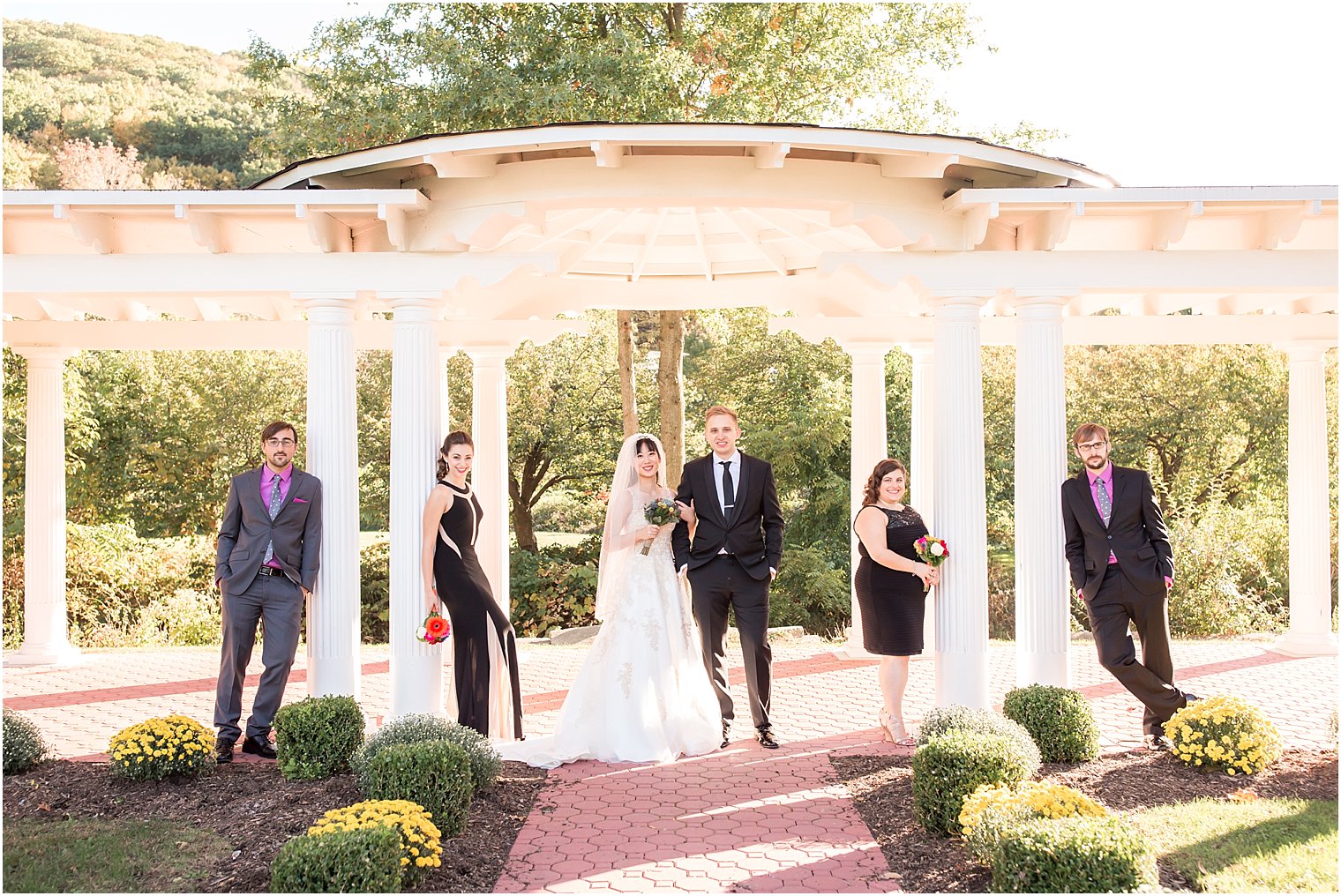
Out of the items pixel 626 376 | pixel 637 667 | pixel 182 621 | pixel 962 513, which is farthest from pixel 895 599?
pixel 182 621

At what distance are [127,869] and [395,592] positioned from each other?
8.14 feet

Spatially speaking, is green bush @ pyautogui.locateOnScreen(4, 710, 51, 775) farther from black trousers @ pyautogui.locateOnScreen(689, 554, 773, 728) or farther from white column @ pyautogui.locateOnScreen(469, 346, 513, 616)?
black trousers @ pyautogui.locateOnScreen(689, 554, 773, 728)

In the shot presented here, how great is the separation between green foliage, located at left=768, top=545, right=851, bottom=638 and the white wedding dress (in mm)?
12157

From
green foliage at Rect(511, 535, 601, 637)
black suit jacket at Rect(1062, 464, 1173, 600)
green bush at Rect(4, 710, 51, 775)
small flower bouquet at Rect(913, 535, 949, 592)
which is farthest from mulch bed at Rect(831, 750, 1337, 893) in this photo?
green foliage at Rect(511, 535, 601, 637)

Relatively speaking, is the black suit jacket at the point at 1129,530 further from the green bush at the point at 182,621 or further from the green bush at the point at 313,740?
the green bush at the point at 182,621

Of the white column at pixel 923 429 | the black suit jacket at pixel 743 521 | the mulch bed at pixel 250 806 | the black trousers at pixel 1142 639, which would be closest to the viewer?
the mulch bed at pixel 250 806

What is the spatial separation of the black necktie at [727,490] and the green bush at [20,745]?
15.1 feet

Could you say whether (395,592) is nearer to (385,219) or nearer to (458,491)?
(458,491)

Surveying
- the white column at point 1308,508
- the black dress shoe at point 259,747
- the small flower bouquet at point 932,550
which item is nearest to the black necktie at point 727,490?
the small flower bouquet at point 932,550

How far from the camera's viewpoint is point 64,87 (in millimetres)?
37312

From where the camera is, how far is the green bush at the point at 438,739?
6238 mm

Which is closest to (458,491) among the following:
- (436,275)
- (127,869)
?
(436,275)

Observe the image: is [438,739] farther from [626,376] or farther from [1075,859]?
[626,376]

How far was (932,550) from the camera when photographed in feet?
24.2
